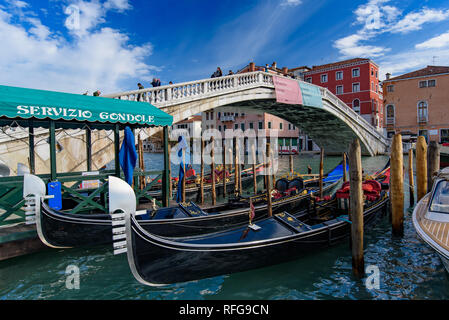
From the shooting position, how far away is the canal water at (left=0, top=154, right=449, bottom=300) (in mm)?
3822

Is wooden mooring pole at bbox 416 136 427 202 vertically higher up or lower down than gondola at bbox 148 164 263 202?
higher up

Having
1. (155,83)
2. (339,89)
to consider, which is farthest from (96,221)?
(339,89)

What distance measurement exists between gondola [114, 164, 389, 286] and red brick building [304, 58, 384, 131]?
27.7 meters

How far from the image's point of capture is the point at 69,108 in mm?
4949

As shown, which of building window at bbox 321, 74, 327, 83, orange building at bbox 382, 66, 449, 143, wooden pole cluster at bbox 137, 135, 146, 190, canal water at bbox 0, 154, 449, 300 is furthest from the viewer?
building window at bbox 321, 74, 327, 83

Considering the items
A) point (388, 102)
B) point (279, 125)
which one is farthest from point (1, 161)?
point (388, 102)

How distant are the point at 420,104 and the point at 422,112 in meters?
0.79

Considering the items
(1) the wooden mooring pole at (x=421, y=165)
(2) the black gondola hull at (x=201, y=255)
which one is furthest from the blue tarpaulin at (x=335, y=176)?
(2) the black gondola hull at (x=201, y=255)

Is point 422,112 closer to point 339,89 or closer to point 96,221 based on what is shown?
point 339,89

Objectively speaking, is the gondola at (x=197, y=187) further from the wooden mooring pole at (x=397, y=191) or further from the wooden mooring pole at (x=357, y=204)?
the wooden mooring pole at (x=397, y=191)

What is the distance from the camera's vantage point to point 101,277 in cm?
427

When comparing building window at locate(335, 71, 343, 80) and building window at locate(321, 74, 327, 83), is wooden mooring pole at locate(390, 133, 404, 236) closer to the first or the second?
building window at locate(335, 71, 343, 80)

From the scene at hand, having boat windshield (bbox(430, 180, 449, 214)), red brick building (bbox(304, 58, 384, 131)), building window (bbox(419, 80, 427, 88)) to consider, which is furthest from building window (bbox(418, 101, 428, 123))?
boat windshield (bbox(430, 180, 449, 214))
